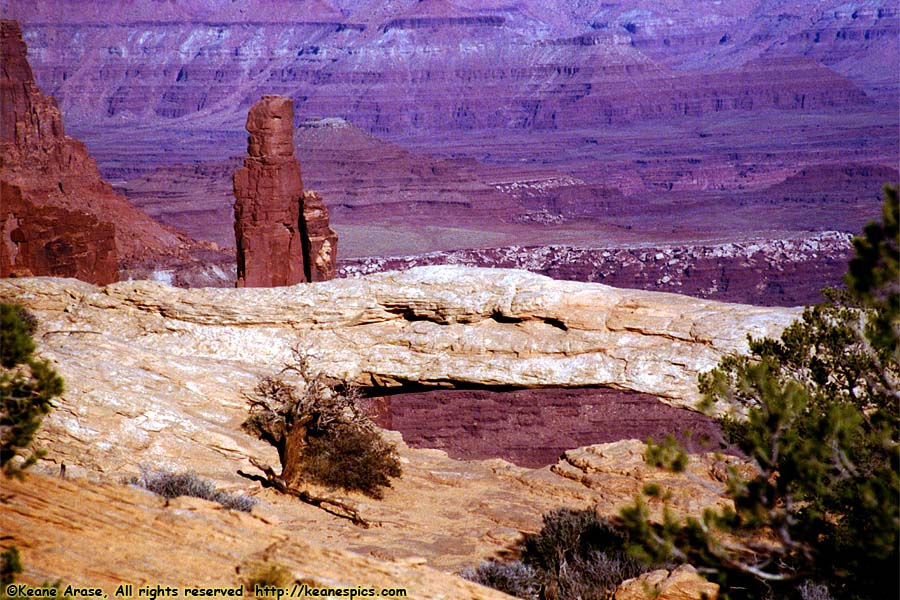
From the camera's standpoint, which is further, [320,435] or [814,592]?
[320,435]

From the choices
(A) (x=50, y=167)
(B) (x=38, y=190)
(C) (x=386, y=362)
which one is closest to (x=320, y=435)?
(C) (x=386, y=362)

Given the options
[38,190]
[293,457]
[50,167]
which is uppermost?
[50,167]

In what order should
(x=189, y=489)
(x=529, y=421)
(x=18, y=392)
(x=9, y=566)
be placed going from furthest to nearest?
(x=529, y=421) → (x=189, y=489) → (x=18, y=392) → (x=9, y=566)

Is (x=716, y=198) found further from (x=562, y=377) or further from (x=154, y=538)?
(x=154, y=538)

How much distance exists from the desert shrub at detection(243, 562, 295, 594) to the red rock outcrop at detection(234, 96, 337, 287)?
109ft

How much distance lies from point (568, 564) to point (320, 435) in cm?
456

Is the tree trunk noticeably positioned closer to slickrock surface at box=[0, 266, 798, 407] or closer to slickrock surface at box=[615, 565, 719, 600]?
slickrock surface at box=[0, 266, 798, 407]

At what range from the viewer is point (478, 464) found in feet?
55.4

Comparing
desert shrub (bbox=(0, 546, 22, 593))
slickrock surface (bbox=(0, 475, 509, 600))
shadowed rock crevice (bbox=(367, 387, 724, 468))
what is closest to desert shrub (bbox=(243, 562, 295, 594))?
slickrock surface (bbox=(0, 475, 509, 600))

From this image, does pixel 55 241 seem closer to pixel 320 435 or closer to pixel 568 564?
pixel 320 435

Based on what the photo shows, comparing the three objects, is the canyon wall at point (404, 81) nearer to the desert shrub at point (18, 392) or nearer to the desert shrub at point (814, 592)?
the desert shrub at point (814, 592)

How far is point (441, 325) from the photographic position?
16938mm

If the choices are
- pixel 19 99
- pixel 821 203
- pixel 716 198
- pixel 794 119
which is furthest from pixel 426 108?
pixel 19 99

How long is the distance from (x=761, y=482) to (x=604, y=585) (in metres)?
3.77
